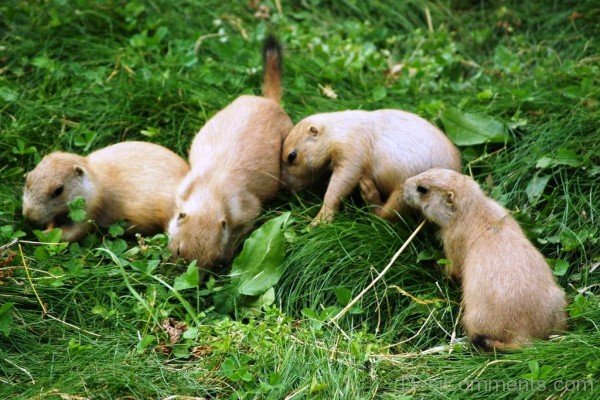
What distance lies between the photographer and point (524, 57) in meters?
7.98

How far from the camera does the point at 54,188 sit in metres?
5.79

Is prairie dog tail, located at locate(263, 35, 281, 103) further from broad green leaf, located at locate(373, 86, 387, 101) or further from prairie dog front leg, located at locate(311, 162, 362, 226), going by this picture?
prairie dog front leg, located at locate(311, 162, 362, 226)

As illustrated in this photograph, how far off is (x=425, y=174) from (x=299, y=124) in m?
1.17

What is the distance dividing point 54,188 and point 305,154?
171cm

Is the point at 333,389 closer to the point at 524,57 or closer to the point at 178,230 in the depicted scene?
the point at 178,230

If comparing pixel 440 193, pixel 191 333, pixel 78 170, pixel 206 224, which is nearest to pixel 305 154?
pixel 206 224

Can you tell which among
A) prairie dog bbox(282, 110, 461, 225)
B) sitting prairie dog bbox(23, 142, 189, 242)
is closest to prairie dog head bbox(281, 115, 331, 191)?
prairie dog bbox(282, 110, 461, 225)

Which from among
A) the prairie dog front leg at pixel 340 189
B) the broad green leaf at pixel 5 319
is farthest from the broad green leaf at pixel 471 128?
the broad green leaf at pixel 5 319

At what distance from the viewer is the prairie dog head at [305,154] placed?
607cm

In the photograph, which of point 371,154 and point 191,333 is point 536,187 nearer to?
point 371,154

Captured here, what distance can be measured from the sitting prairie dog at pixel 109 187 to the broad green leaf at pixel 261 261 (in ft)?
2.60

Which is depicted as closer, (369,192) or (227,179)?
(369,192)

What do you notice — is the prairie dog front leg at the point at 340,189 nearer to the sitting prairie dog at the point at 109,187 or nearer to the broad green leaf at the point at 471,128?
the broad green leaf at the point at 471,128

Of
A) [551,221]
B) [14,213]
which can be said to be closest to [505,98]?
[551,221]
